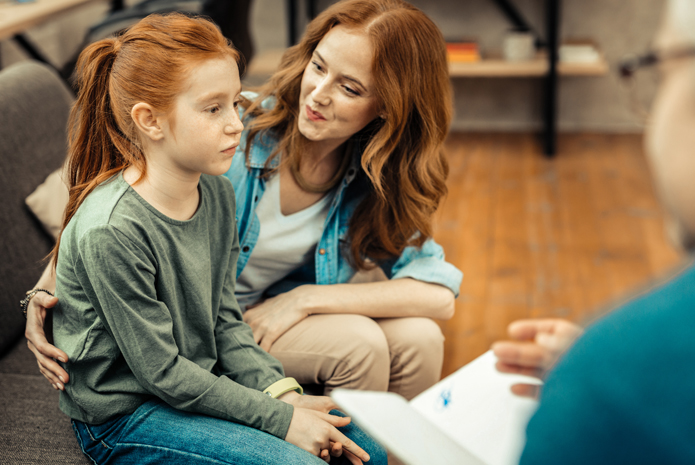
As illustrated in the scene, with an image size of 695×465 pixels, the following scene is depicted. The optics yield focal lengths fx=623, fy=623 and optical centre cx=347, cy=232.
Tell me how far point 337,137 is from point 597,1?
3.04 metres

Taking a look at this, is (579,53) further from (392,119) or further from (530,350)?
(530,350)

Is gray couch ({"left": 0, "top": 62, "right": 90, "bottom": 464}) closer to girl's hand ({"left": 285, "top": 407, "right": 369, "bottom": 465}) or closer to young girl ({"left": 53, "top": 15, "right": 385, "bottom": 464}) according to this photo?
young girl ({"left": 53, "top": 15, "right": 385, "bottom": 464})

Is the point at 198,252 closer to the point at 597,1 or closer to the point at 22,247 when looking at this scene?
the point at 22,247

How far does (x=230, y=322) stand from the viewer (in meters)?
1.16

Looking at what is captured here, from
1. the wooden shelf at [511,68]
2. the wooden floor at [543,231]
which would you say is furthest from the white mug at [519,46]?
the wooden floor at [543,231]

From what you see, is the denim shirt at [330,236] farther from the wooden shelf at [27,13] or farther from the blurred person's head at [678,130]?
the wooden shelf at [27,13]

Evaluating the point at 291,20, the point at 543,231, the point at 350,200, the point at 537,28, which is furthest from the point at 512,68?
the point at 350,200

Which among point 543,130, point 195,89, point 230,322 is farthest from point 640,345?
point 543,130

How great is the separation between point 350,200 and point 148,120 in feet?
1.99

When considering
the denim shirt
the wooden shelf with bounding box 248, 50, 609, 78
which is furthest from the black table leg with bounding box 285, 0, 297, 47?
the denim shirt

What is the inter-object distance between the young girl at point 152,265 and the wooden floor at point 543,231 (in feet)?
3.52

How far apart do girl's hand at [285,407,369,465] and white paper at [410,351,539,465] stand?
0.70ft

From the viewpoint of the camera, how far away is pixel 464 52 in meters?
3.59

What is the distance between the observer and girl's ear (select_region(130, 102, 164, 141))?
91 centimetres
